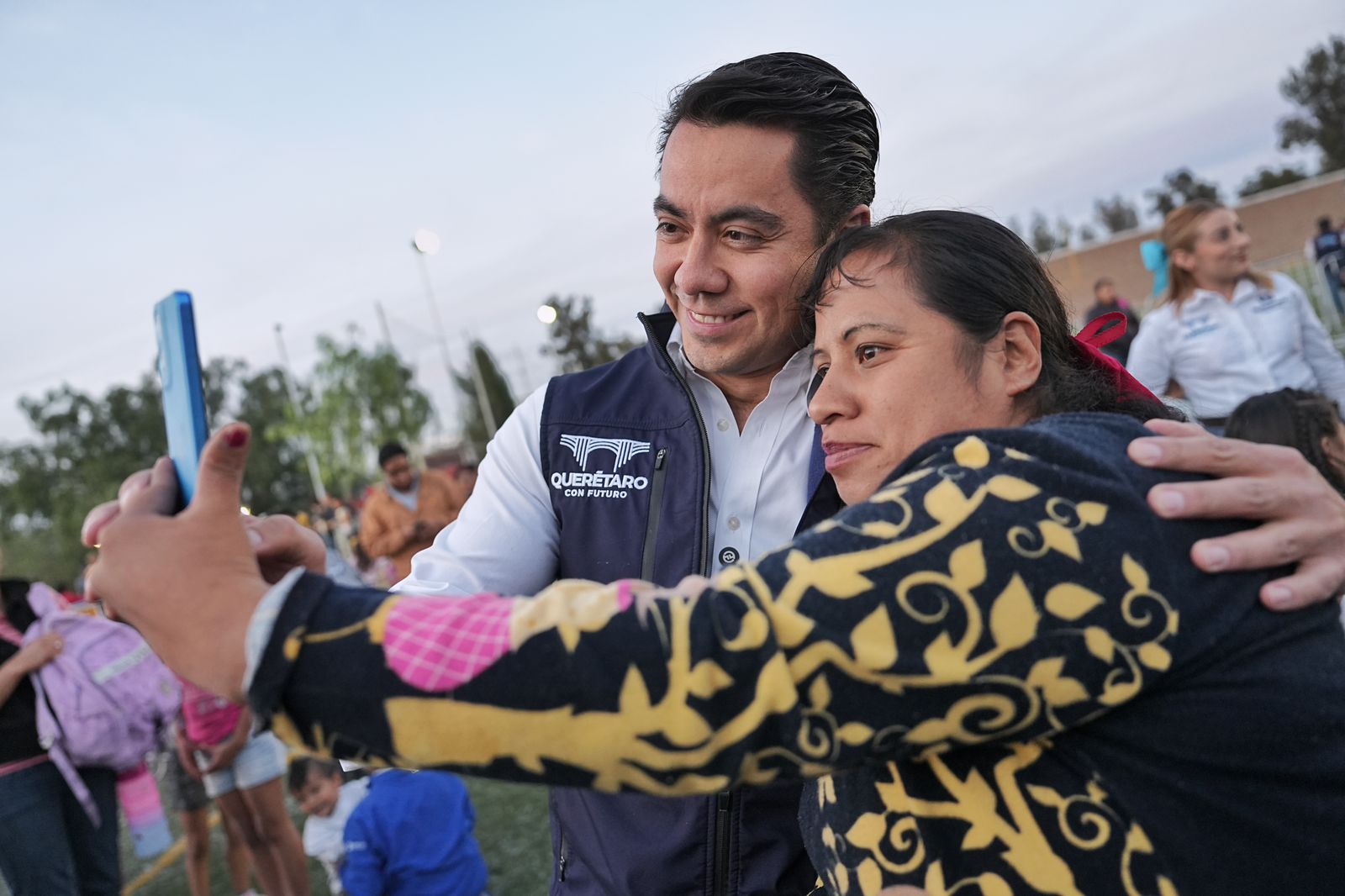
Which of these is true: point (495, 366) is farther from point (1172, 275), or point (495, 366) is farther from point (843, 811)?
point (843, 811)

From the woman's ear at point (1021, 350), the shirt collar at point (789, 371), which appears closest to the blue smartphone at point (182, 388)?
the woman's ear at point (1021, 350)

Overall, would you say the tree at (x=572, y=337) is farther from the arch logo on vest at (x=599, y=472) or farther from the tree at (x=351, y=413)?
the arch logo on vest at (x=599, y=472)

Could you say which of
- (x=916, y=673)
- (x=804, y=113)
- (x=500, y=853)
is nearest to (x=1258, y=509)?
(x=916, y=673)

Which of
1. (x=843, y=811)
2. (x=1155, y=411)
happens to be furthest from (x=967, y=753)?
(x=1155, y=411)

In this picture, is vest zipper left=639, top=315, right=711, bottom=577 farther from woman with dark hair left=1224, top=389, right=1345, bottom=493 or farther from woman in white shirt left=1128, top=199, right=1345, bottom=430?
woman in white shirt left=1128, top=199, right=1345, bottom=430

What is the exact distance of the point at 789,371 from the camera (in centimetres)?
227

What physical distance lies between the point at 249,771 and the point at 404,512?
12.1 ft

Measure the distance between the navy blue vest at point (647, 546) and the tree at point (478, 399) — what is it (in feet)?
118

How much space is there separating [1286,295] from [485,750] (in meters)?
5.83

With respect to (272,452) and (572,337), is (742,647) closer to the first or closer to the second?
(572,337)

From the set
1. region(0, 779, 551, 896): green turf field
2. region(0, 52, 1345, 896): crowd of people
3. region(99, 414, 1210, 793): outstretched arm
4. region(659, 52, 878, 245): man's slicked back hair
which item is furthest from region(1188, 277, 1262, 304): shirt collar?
region(99, 414, 1210, 793): outstretched arm

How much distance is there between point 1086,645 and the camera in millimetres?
1021

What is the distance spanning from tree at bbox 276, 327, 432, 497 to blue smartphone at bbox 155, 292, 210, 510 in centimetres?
4130

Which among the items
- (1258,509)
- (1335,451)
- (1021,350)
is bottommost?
(1335,451)
